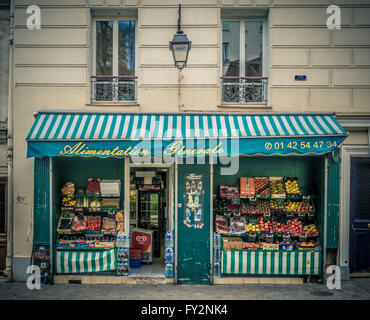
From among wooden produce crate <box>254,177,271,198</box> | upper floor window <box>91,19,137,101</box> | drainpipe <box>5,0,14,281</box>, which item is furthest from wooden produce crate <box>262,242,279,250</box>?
drainpipe <box>5,0,14,281</box>

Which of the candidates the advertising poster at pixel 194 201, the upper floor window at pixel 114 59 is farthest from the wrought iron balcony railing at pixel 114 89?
the advertising poster at pixel 194 201

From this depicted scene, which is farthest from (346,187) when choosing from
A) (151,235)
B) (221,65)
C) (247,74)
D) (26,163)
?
(26,163)

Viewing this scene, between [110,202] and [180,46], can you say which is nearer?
[180,46]

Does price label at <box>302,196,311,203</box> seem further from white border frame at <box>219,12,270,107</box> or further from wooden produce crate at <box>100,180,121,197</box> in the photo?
wooden produce crate at <box>100,180,121,197</box>

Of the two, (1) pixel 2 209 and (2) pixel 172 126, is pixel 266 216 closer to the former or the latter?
(2) pixel 172 126

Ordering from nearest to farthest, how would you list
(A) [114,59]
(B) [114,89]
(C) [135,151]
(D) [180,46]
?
1. (C) [135,151]
2. (D) [180,46]
3. (B) [114,89]
4. (A) [114,59]

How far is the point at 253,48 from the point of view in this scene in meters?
8.22

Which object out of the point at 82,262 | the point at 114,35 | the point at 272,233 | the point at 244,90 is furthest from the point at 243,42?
the point at 82,262

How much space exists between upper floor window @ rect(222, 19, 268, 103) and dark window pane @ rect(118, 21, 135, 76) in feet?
7.73

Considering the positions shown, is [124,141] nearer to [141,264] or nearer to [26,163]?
[26,163]

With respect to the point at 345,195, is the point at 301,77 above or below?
above

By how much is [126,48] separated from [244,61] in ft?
10.1

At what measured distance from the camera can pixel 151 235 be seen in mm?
8594

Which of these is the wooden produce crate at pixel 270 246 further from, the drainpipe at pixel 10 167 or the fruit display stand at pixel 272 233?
the drainpipe at pixel 10 167
